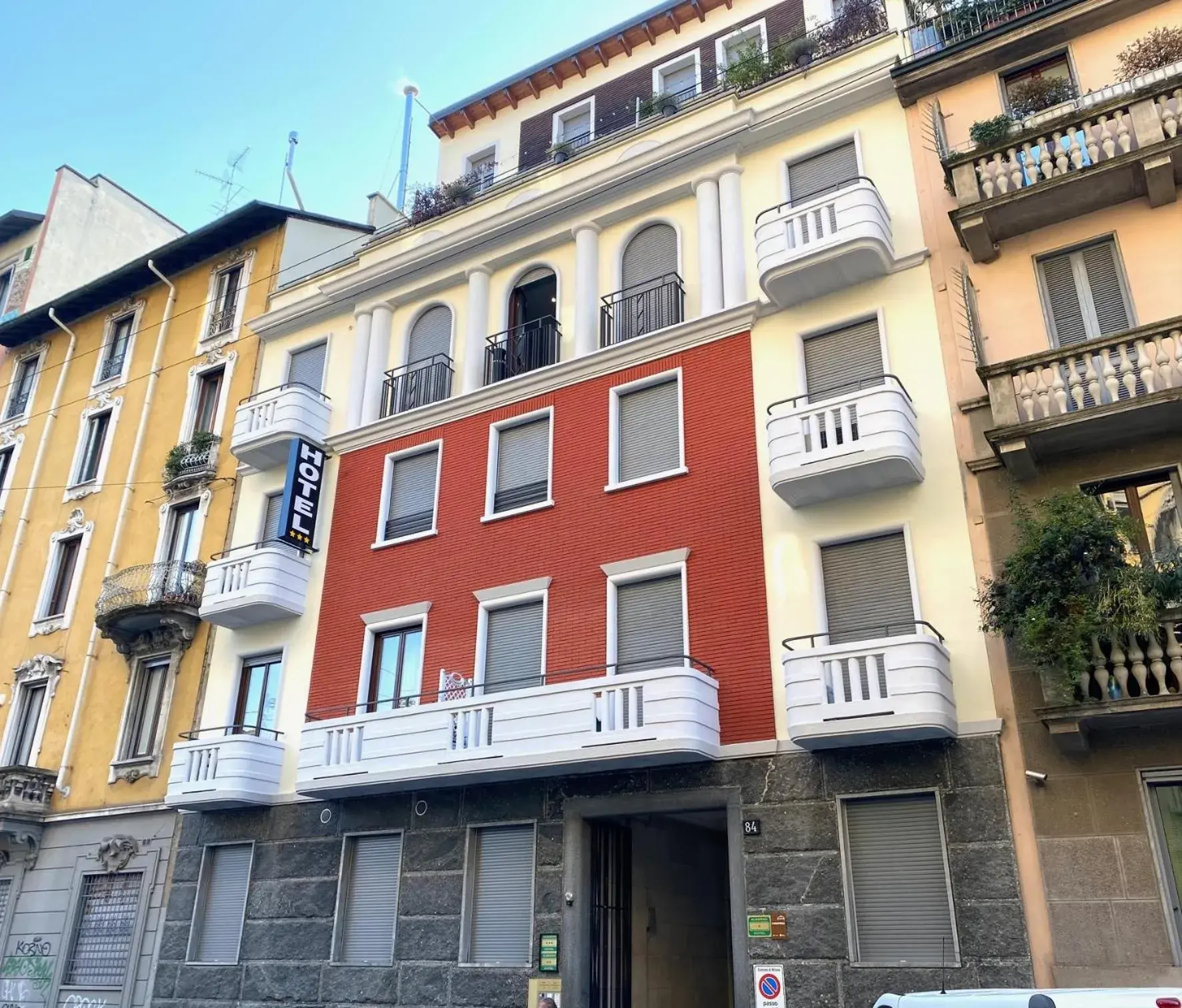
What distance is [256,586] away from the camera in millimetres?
19328

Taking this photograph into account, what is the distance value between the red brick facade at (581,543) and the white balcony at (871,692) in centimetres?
134

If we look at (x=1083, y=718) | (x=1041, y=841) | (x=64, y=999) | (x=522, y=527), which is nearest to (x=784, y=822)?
(x=1041, y=841)

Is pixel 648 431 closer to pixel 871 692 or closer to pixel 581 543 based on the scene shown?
pixel 581 543

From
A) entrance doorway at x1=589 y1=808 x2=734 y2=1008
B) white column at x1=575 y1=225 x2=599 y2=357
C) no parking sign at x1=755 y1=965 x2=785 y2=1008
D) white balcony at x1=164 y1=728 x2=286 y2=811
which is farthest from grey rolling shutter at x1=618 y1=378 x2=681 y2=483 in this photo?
white balcony at x1=164 y1=728 x2=286 y2=811

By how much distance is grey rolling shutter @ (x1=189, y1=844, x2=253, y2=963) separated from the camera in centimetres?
1789

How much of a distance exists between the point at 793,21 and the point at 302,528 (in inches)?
579

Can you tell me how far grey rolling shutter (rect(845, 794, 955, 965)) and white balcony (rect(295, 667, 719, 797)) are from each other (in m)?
2.28

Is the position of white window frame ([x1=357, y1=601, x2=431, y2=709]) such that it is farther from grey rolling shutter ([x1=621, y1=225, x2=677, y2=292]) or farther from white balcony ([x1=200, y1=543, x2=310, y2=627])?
grey rolling shutter ([x1=621, y1=225, x2=677, y2=292])

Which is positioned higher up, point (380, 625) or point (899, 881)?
point (380, 625)

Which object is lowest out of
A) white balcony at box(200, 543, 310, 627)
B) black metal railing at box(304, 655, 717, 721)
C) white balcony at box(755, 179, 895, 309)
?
black metal railing at box(304, 655, 717, 721)

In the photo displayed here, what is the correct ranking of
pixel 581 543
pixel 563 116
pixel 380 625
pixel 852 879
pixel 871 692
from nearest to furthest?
pixel 871 692
pixel 852 879
pixel 581 543
pixel 380 625
pixel 563 116

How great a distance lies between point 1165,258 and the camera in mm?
14156

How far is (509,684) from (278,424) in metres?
7.86

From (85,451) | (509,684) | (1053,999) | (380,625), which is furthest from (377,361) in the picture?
(1053,999)
